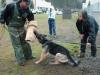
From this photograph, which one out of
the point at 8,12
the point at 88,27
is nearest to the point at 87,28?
the point at 88,27

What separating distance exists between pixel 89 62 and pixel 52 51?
1.18 meters

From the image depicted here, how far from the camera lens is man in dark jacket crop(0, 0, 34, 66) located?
31.3 ft

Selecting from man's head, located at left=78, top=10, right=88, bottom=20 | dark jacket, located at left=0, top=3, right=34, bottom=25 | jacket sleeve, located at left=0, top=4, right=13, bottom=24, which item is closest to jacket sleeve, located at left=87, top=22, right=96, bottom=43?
man's head, located at left=78, top=10, right=88, bottom=20

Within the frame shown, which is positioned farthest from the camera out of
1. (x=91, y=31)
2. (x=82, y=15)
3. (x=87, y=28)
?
(x=87, y=28)

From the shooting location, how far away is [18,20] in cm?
976

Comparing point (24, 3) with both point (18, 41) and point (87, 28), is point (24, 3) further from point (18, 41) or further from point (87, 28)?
point (87, 28)

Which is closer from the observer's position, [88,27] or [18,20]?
[18,20]

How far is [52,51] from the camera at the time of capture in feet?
31.5

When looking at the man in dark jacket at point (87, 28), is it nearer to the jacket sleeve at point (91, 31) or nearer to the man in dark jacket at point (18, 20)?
the jacket sleeve at point (91, 31)

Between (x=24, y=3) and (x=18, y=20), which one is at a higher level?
(x=24, y=3)

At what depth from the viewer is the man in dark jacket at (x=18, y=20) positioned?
31.3ft

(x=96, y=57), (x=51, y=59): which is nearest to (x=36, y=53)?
(x=51, y=59)

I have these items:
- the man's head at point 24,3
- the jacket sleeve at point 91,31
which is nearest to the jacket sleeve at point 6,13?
the man's head at point 24,3

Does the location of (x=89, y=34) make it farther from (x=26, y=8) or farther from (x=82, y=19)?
(x=26, y=8)
